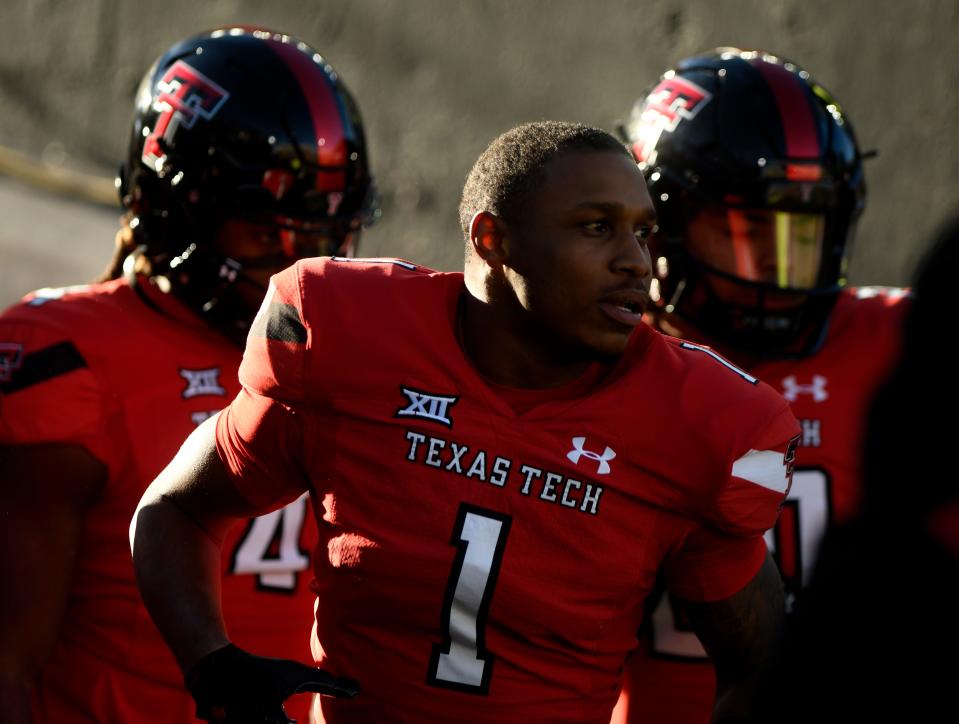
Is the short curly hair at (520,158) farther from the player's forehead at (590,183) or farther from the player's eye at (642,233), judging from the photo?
the player's eye at (642,233)

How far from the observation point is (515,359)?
234cm

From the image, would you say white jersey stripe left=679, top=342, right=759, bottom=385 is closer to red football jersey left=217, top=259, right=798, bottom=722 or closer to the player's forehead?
red football jersey left=217, top=259, right=798, bottom=722

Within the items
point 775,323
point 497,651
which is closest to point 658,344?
point 497,651

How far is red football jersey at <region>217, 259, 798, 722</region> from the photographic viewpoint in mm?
2199

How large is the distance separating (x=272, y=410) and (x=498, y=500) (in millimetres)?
406

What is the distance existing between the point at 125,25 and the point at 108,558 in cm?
573

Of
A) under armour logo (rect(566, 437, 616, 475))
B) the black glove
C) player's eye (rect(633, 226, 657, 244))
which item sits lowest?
the black glove

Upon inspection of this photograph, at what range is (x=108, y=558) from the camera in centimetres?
277

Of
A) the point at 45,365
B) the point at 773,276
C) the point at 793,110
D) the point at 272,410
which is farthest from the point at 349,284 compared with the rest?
the point at 793,110

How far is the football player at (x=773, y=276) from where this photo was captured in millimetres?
2838

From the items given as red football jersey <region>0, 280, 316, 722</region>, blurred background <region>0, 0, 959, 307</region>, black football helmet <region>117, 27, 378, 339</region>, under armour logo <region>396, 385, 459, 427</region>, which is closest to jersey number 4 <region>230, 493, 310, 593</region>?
red football jersey <region>0, 280, 316, 722</region>

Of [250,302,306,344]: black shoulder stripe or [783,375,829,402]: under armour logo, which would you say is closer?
[250,302,306,344]: black shoulder stripe

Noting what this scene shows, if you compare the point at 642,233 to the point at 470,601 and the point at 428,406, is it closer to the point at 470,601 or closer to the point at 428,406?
the point at 428,406

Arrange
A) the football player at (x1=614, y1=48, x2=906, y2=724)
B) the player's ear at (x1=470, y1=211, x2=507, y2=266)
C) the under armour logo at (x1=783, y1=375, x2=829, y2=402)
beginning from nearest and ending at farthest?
1. the player's ear at (x1=470, y1=211, x2=507, y2=266)
2. the football player at (x1=614, y1=48, x2=906, y2=724)
3. the under armour logo at (x1=783, y1=375, x2=829, y2=402)
